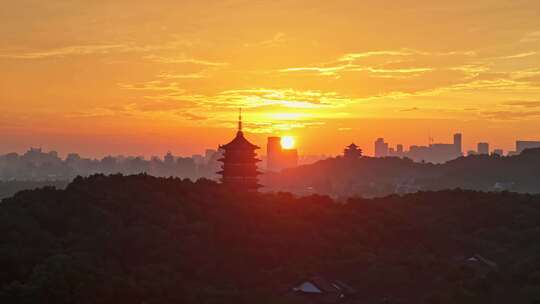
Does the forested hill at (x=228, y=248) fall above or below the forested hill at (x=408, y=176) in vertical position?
Result: below

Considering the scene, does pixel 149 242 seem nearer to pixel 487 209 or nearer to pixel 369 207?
pixel 369 207

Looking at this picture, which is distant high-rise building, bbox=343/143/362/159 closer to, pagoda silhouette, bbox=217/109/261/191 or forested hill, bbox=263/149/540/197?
forested hill, bbox=263/149/540/197

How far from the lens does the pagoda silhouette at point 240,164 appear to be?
43.3m

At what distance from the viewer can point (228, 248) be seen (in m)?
29.8

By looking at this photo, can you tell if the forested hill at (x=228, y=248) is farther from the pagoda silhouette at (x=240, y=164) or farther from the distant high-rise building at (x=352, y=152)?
the distant high-rise building at (x=352, y=152)

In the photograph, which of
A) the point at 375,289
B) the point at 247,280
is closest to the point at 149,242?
the point at 247,280

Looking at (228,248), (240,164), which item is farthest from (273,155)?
(228,248)

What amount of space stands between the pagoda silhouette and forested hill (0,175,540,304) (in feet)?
13.0

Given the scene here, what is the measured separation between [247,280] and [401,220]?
1320 centimetres

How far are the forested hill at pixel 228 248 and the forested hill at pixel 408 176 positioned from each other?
52.7m

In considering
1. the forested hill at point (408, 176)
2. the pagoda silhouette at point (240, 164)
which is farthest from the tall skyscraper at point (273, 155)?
the pagoda silhouette at point (240, 164)

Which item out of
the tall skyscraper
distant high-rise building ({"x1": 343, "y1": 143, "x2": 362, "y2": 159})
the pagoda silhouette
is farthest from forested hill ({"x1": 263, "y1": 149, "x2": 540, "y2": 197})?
the pagoda silhouette

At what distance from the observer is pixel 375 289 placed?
27.8m

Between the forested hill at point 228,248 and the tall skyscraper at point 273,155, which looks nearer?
the forested hill at point 228,248
